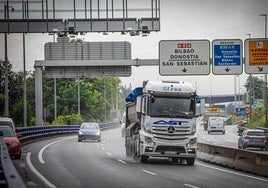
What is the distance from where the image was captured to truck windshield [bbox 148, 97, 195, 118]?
24.9 metres

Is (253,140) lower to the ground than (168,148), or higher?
lower

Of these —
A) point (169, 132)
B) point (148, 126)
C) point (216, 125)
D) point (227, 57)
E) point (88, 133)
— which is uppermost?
point (227, 57)

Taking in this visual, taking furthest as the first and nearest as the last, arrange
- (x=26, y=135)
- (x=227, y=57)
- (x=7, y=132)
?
(x=26, y=135)
(x=227, y=57)
(x=7, y=132)

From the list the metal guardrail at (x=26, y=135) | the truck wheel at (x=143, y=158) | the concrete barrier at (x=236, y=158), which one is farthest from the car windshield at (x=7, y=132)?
the concrete barrier at (x=236, y=158)

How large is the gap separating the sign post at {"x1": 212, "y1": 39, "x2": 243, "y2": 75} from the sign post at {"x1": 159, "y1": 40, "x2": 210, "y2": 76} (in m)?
0.43

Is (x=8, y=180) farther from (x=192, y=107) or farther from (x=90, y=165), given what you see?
(x=192, y=107)

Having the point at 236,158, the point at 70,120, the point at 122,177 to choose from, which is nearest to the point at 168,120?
the point at 236,158

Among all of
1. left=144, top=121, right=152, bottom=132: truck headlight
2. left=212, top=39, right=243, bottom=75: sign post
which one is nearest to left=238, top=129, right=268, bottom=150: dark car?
left=212, top=39, right=243, bottom=75: sign post

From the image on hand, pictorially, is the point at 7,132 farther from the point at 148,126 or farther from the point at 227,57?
the point at 227,57

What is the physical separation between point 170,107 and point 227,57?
849 centimetres

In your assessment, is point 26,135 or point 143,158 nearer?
point 143,158

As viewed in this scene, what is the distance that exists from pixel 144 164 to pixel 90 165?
251 cm

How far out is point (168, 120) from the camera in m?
24.7

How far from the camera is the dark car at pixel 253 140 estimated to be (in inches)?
1674
